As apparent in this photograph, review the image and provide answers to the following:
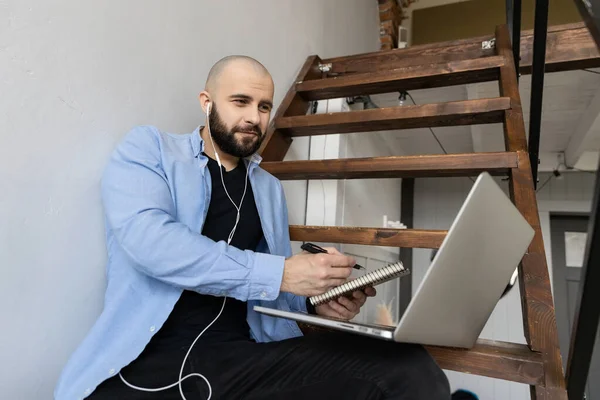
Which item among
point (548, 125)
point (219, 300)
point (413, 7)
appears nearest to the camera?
point (219, 300)

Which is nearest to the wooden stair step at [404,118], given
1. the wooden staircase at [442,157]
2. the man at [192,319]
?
the wooden staircase at [442,157]

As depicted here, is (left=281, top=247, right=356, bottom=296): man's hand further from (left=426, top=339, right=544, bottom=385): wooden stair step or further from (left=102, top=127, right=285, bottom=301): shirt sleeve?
(left=426, top=339, right=544, bottom=385): wooden stair step

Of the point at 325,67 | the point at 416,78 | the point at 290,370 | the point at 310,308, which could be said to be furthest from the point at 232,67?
the point at 325,67

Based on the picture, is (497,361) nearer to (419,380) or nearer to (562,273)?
(419,380)

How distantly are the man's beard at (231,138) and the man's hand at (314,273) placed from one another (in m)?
0.40

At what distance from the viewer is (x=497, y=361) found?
2.78 feet

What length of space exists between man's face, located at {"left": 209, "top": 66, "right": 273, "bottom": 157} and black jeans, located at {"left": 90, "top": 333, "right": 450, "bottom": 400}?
1.72 ft

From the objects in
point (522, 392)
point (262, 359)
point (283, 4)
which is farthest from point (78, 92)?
point (522, 392)

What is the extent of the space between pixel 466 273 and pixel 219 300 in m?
0.58

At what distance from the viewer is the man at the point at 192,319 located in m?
0.79

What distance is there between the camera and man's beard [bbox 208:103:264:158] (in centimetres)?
111

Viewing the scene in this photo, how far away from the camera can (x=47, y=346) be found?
83 centimetres

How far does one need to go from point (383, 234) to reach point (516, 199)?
0.37 m

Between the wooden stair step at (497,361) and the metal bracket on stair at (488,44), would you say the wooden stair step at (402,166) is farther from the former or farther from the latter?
the metal bracket on stair at (488,44)
